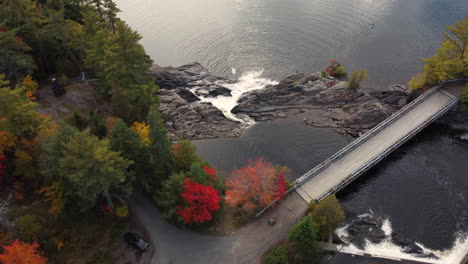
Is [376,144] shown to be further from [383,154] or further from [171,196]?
[171,196]

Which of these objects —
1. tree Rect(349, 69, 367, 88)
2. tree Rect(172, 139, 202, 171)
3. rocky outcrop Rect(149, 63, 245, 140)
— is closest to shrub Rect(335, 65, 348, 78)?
tree Rect(349, 69, 367, 88)

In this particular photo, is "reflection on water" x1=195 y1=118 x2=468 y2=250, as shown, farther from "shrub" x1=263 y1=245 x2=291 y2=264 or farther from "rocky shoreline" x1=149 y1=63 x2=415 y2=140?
"shrub" x1=263 y1=245 x2=291 y2=264

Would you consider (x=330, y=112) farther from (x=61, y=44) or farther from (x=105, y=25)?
(x=61, y=44)

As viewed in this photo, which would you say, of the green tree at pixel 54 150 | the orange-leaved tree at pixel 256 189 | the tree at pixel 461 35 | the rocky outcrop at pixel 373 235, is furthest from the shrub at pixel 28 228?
the tree at pixel 461 35

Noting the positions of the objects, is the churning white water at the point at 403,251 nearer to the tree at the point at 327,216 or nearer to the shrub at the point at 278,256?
the tree at the point at 327,216

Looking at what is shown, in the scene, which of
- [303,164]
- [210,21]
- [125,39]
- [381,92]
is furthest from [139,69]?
[210,21]

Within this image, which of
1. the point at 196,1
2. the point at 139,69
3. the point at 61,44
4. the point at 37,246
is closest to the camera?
the point at 37,246
